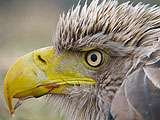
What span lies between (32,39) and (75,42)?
8.59ft

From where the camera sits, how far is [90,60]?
2035 mm

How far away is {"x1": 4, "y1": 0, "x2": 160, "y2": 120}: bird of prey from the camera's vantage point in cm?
192

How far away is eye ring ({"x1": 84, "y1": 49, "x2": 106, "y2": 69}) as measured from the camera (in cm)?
199

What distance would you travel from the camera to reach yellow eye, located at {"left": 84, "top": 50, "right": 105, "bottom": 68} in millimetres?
1987

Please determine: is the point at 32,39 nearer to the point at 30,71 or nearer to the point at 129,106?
the point at 30,71

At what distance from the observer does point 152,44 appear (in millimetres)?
1916

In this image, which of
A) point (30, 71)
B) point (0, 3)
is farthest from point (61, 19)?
point (0, 3)

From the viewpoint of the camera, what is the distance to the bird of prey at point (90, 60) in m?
1.92

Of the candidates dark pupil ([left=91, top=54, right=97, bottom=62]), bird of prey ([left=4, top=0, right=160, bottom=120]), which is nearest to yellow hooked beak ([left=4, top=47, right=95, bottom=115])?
bird of prey ([left=4, top=0, right=160, bottom=120])

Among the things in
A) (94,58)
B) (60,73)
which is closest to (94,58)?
(94,58)

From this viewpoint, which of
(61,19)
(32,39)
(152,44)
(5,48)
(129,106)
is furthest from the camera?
(5,48)

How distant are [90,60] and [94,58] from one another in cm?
4

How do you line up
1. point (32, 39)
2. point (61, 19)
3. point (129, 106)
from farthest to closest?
point (32, 39) → point (61, 19) → point (129, 106)

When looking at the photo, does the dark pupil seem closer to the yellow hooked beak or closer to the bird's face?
the bird's face
